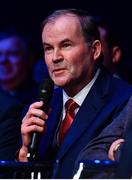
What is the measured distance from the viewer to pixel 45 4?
139 inches

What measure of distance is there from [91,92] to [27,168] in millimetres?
737

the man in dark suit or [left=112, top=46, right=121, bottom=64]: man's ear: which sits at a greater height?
[left=112, top=46, right=121, bottom=64]: man's ear

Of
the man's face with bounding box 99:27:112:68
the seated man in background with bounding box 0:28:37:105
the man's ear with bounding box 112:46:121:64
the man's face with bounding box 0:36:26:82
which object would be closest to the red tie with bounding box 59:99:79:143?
the man's face with bounding box 99:27:112:68

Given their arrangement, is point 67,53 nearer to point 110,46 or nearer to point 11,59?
point 110,46

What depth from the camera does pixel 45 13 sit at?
11.7 ft

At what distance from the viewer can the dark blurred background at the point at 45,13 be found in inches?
133

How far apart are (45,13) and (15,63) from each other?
383 mm

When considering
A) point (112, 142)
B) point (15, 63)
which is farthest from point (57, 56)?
point (15, 63)

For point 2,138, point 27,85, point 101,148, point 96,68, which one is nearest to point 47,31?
point 96,68

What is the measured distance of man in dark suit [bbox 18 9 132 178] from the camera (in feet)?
6.32

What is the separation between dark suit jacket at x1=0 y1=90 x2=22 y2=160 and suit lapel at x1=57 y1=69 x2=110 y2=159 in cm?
27

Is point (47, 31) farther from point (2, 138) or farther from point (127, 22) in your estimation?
point (127, 22)

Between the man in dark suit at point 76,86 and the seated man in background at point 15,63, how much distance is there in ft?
3.92

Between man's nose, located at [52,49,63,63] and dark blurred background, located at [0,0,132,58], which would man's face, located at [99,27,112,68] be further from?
man's nose, located at [52,49,63,63]
